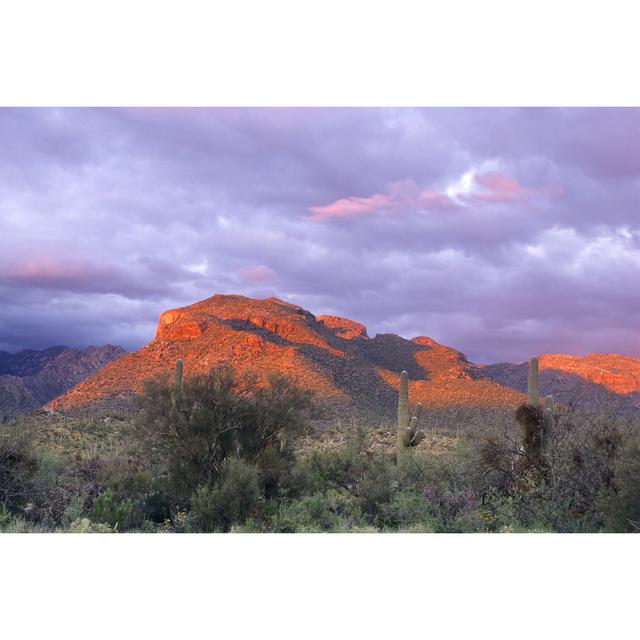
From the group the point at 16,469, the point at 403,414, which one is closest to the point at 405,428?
the point at 403,414

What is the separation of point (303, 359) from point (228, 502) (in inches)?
1412

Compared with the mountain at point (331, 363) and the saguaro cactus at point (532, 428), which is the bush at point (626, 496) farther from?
the mountain at point (331, 363)

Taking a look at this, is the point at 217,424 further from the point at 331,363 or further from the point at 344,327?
the point at 344,327

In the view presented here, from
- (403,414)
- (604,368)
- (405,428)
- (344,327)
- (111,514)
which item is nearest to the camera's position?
(111,514)

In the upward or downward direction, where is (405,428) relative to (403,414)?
downward

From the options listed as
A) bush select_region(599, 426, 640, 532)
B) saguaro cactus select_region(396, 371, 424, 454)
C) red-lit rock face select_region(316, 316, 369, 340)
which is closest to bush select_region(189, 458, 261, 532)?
bush select_region(599, 426, 640, 532)

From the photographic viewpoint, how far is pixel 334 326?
197ft

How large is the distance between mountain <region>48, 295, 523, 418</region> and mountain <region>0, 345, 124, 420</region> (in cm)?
1592

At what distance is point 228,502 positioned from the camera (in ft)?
38.6

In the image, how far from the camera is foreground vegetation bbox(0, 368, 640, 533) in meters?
11.5

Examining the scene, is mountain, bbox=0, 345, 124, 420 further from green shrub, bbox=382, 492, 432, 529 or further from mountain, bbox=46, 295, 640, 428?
green shrub, bbox=382, 492, 432, 529
